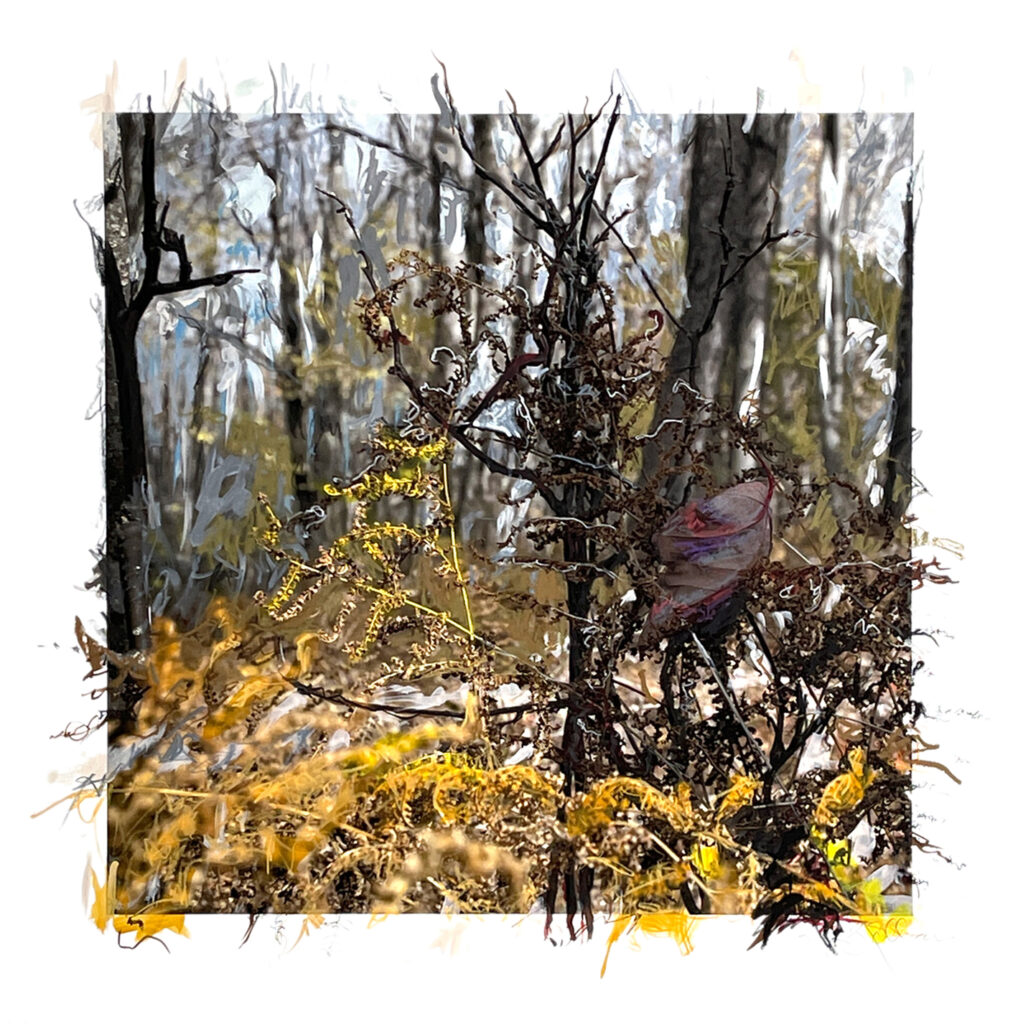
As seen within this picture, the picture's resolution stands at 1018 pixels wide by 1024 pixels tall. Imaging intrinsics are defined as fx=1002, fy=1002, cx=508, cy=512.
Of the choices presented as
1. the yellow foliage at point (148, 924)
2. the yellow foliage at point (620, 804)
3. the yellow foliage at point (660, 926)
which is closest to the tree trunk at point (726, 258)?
the yellow foliage at point (620, 804)

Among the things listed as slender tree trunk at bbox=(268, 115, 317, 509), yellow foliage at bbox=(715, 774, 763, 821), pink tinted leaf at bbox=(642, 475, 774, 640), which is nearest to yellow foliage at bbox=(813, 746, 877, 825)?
yellow foliage at bbox=(715, 774, 763, 821)

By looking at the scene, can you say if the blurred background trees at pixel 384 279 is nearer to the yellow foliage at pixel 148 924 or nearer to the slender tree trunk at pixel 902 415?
the slender tree trunk at pixel 902 415

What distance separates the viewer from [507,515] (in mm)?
1968

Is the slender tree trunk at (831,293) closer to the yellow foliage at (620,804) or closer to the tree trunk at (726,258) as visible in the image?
the tree trunk at (726,258)

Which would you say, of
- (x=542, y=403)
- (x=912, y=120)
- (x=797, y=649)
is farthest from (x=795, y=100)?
(x=797, y=649)

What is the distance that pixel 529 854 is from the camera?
1948mm

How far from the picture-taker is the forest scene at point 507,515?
1949 mm

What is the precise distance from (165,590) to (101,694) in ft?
0.82

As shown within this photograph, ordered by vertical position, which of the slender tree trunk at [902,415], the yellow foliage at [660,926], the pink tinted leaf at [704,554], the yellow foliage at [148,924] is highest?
the slender tree trunk at [902,415]

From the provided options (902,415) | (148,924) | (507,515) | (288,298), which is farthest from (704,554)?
(148,924)

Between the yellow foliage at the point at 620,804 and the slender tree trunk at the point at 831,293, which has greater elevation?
the slender tree trunk at the point at 831,293

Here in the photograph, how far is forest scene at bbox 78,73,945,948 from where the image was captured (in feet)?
6.40

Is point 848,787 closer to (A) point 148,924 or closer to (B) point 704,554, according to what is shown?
(B) point 704,554

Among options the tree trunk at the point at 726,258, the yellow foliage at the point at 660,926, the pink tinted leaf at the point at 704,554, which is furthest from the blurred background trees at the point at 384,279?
the yellow foliage at the point at 660,926
